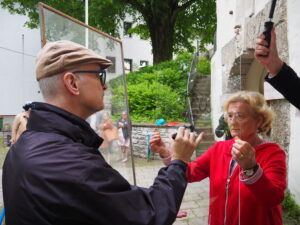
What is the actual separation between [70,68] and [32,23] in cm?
1612

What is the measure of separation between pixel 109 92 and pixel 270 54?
139 cm

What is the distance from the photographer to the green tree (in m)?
13.4

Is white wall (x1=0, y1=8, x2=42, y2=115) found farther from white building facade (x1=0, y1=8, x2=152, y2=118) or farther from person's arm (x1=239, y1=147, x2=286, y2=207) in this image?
person's arm (x1=239, y1=147, x2=286, y2=207)

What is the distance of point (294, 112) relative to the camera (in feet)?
9.94

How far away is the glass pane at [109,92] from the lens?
6.70ft

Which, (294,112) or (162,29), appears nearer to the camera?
(294,112)

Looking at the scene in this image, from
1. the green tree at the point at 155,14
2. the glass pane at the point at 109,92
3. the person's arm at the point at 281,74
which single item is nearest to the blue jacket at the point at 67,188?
the person's arm at the point at 281,74

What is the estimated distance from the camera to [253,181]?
4.40 ft

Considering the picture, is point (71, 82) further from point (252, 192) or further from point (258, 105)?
point (258, 105)

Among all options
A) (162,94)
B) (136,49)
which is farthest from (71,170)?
(136,49)

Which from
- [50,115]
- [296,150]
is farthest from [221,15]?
[50,115]

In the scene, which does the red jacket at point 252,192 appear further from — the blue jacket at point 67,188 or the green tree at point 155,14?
the green tree at point 155,14

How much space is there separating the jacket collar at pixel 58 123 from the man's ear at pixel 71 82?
10cm

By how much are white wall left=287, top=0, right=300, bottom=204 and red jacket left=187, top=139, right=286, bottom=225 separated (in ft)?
4.90
